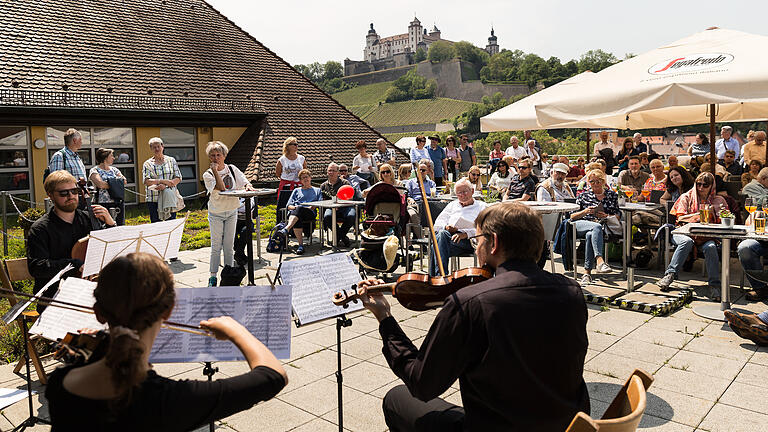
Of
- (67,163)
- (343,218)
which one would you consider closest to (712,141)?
(343,218)

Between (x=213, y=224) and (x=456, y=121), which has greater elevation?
(x=456, y=121)

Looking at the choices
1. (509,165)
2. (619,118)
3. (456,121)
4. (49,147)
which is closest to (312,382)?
(509,165)

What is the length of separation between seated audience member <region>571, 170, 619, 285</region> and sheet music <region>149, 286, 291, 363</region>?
5670mm

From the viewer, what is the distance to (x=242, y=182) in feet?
25.7

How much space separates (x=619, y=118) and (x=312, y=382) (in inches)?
399

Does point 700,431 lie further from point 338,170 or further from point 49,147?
point 49,147

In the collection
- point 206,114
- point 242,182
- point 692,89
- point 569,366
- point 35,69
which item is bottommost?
point 569,366

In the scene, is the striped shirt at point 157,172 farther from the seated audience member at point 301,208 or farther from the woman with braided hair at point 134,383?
the woman with braided hair at point 134,383

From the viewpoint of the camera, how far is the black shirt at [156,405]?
1.68m

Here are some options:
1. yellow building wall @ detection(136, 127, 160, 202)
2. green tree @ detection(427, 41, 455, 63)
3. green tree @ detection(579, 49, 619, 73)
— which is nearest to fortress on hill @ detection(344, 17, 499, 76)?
green tree @ detection(427, 41, 455, 63)

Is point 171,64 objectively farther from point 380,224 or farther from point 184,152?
point 380,224

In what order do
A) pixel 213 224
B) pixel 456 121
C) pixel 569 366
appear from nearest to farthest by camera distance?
pixel 569 366, pixel 213 224, pixel 456 121

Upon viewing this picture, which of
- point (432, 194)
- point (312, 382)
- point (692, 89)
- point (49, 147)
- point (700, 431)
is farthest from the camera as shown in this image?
point (49, 147)

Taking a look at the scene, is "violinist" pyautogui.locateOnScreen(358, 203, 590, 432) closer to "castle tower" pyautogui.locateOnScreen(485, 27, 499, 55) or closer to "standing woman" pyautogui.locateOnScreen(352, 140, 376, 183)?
"standing woman" pyautogui.locateOnScreen(352, 140, 376, 183)
